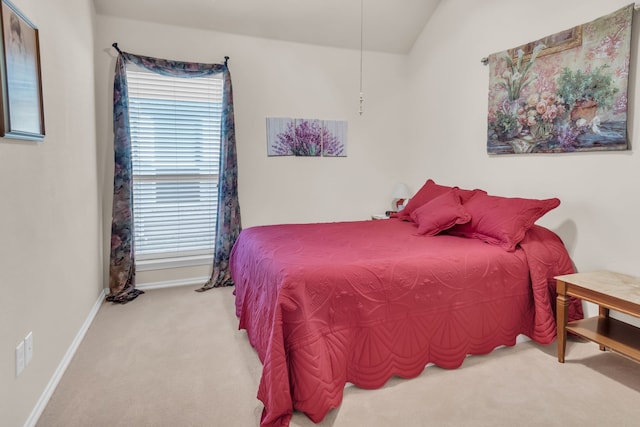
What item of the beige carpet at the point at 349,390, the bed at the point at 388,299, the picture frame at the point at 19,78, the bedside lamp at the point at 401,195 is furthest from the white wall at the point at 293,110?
the picture frame at the point at 19,78

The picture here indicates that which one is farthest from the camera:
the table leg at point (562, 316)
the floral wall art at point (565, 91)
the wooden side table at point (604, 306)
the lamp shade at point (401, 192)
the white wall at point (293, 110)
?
the lamp shade at point (401, 192)

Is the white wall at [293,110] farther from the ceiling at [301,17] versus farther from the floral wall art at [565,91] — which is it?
the floral wall art at [565,91]

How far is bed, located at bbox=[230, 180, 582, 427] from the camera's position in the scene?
5.92ft

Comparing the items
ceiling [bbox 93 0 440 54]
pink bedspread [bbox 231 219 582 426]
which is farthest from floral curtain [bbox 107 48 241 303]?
pink bedspread [bbox 231 219 582 426]

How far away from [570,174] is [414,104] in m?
2.19

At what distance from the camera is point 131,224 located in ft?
11.7

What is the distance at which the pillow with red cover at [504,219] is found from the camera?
2.53 m

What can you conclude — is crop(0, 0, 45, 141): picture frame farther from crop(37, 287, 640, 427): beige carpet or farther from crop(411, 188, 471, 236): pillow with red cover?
crop(411, 188, 471, 236): pillow with red cover

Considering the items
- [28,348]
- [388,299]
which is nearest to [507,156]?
[388,299]

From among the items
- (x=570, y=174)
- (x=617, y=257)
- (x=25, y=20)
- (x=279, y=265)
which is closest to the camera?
(x=25, y=20)

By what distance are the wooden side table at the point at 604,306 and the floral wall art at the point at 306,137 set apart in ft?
9.06

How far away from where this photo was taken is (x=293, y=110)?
4.22 metres

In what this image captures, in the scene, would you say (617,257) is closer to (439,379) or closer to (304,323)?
(439,379)

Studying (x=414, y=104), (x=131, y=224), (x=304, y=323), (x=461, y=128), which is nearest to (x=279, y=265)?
(x=304, y=323)
